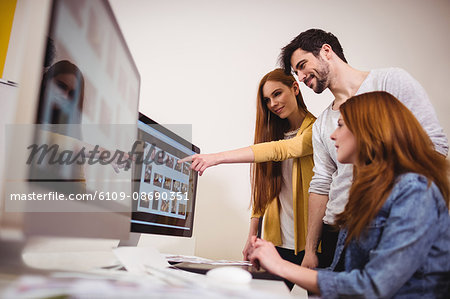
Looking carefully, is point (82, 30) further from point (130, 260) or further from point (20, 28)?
point (20, 28)

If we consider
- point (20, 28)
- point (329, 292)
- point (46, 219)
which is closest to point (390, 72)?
point (329, 292)

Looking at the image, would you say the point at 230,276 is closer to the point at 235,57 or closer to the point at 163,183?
the point at 163,183

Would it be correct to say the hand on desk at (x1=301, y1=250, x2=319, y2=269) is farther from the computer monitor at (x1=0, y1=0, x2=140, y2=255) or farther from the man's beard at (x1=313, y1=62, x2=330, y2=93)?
the computer monitor at (x1=0, y1=0, x2=140, y2=255)

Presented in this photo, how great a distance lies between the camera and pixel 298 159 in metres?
1.45

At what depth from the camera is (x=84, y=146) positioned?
0.53m

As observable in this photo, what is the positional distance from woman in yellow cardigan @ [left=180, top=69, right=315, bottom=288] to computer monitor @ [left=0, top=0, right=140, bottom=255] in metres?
0.87

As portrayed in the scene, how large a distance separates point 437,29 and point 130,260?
1995 mm

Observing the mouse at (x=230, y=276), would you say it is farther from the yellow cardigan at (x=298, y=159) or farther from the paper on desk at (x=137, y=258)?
the yellow cardigan at (x=298, y=159)

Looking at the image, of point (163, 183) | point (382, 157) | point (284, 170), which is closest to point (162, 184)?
point (163, 183)

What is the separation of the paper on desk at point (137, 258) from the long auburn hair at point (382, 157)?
416mm

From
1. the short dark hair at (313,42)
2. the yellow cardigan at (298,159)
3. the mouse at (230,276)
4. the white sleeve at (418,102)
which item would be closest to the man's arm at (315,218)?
the yellow cardigan at (298,159)

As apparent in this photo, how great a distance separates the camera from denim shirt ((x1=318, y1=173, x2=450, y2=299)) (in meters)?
0.56

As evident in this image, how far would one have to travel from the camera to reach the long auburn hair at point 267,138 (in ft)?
5.02

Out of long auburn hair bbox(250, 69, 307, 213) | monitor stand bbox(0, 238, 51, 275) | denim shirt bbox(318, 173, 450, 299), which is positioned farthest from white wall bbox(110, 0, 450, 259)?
monitor stand bbox(0, 238, 51, 275)
